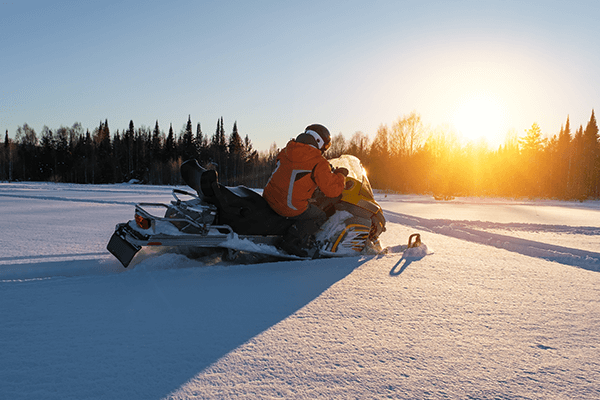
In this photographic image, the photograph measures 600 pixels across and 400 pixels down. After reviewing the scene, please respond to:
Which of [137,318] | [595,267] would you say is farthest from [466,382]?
[595,267]

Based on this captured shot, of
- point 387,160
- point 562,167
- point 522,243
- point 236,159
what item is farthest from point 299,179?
point 236,159

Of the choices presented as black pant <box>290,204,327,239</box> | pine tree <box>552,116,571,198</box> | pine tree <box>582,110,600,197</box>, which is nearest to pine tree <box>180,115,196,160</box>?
pine tree <box>552,116,571,198</box>

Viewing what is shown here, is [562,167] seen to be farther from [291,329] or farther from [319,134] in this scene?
[291,329]

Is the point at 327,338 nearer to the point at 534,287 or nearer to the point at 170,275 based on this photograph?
the point at 170,275

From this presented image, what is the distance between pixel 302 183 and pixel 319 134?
0.56m

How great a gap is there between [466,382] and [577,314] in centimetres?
143

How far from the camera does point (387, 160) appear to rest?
40.3 m

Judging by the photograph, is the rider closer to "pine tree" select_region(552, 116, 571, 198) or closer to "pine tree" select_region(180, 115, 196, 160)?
"pine tree" select_region(552, 116, 571, 198)

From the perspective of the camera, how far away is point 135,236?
289cm

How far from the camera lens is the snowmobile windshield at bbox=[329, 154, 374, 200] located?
4134 millimetres

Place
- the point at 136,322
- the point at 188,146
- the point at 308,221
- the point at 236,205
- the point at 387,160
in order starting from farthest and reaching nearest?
the point at 188,146, the point at 387,160, the point at 308,221, the point at 236,205, the point at 136,322

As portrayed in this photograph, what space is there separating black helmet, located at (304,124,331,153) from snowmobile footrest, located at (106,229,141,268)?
1970 millimetres

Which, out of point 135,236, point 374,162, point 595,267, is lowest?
point 595,267

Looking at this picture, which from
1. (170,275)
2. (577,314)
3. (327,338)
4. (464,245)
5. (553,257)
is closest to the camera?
(327,338)
